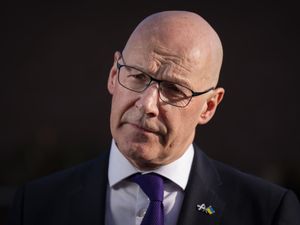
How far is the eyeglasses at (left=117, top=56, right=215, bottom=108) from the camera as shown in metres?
2.34

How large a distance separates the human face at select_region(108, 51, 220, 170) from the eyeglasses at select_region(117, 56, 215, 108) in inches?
0.6

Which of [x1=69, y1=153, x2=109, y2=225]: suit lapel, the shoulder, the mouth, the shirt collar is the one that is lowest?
[x1=69, y1=153, x2=109, y2=225]: suit lapel

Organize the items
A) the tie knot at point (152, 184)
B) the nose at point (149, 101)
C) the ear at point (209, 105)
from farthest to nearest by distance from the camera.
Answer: the ear at point (209, 105)
the tie knot at point (152, 184)
the nose at point (149, 101)

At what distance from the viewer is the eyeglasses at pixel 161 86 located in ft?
7.67

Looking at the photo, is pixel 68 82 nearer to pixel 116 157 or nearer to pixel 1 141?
pixel 1 141

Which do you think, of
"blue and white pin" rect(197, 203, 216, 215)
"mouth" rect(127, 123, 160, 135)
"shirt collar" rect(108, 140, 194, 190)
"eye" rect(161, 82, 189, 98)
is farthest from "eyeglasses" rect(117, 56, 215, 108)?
"blue and white pin" rect(197, 203, 216, 215)

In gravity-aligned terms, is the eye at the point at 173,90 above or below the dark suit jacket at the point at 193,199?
above

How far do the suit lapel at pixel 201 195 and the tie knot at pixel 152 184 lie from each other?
11cm

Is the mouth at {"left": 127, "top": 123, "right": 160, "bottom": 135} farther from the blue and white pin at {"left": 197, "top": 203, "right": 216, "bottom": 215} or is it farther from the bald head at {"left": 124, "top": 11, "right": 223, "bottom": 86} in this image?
the blue and white pin at {"left": 197, "top": 203, "right": 216, "bottom": 215}

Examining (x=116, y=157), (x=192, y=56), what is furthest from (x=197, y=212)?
(x=192, y=56)

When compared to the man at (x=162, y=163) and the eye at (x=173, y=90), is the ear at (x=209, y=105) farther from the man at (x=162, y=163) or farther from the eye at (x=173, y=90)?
the eye at (x=173, y=90)

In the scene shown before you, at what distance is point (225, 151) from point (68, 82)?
1484 millimetres

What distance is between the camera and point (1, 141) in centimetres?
526

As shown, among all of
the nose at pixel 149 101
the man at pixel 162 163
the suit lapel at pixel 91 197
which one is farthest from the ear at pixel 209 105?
the suit lapel at pixel 91 197
